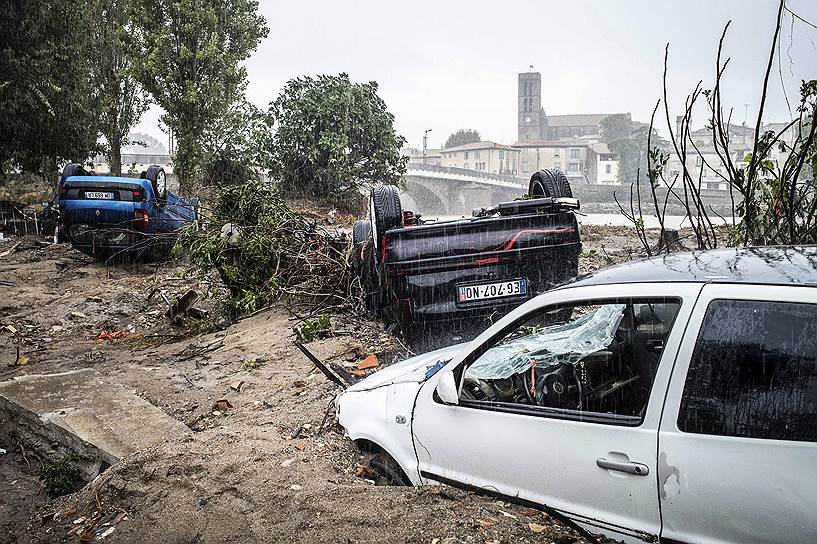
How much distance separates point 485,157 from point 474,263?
87.5 metres

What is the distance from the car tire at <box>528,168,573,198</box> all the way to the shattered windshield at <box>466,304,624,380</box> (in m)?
4.12

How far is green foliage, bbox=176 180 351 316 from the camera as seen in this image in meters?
9.20

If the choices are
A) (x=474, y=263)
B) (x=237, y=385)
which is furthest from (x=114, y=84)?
(x=474, y=263)

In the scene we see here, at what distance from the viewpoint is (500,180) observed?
183 feet

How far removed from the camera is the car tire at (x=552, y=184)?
25.2 ft

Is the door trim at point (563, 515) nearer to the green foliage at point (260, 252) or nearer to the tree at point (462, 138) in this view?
the green foliage at point (260, 252)

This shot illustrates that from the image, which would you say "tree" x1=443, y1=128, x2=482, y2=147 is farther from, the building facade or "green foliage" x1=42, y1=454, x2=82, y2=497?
"green foliage" x1=42, y1=454, x2=82, y2=497

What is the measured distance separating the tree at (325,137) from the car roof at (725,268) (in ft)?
64.4

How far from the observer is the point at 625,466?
265 centimetres

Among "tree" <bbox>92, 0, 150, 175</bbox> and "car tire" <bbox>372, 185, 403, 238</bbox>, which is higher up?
"tree" <bbox>92, 0, 150, 175</bbox>

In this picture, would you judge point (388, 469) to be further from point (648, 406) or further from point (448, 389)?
point (648, 406)

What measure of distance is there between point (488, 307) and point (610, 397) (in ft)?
10.9

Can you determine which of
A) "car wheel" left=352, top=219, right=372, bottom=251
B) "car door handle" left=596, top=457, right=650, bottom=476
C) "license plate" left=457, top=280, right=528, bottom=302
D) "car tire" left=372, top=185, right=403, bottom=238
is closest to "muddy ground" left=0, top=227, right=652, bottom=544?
"car door handle" left=596, top=457, right=650, bottom=476

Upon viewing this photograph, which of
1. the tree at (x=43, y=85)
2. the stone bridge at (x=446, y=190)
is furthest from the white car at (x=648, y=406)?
the stone bridge at (x=446, y=190)
